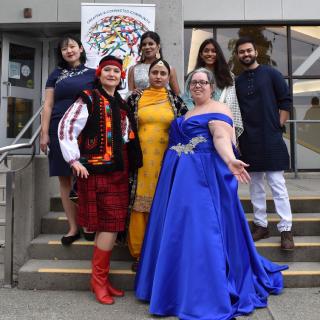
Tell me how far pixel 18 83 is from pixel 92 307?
20.8ft

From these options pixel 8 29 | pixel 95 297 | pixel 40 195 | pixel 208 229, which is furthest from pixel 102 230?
pixel 8 29

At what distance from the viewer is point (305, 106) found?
8.02m

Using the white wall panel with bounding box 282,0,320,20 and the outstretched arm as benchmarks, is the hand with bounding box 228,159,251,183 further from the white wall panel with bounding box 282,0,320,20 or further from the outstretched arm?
the white wall panel with bounding box 282,0,320,20

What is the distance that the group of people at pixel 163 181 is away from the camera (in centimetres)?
291

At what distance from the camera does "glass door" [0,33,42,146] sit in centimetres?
812

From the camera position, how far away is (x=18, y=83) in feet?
27.3

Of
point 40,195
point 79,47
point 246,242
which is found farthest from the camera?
point 40,195

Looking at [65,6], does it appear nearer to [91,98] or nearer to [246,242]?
[91,98]

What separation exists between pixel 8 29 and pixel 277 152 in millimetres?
6458

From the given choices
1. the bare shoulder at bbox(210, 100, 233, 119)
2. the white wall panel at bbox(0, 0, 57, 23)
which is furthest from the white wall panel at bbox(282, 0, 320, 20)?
the bare shoulder at bbox(210, 100, 233, 119)

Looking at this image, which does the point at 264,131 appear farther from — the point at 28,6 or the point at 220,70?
the point at 28,6

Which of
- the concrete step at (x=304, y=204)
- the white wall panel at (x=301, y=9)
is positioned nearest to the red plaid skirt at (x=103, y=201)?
the concrete step at (x=304, y=204)

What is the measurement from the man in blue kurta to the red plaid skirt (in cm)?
133

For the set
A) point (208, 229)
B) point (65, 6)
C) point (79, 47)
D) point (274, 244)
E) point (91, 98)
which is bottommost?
point (274, 244)
